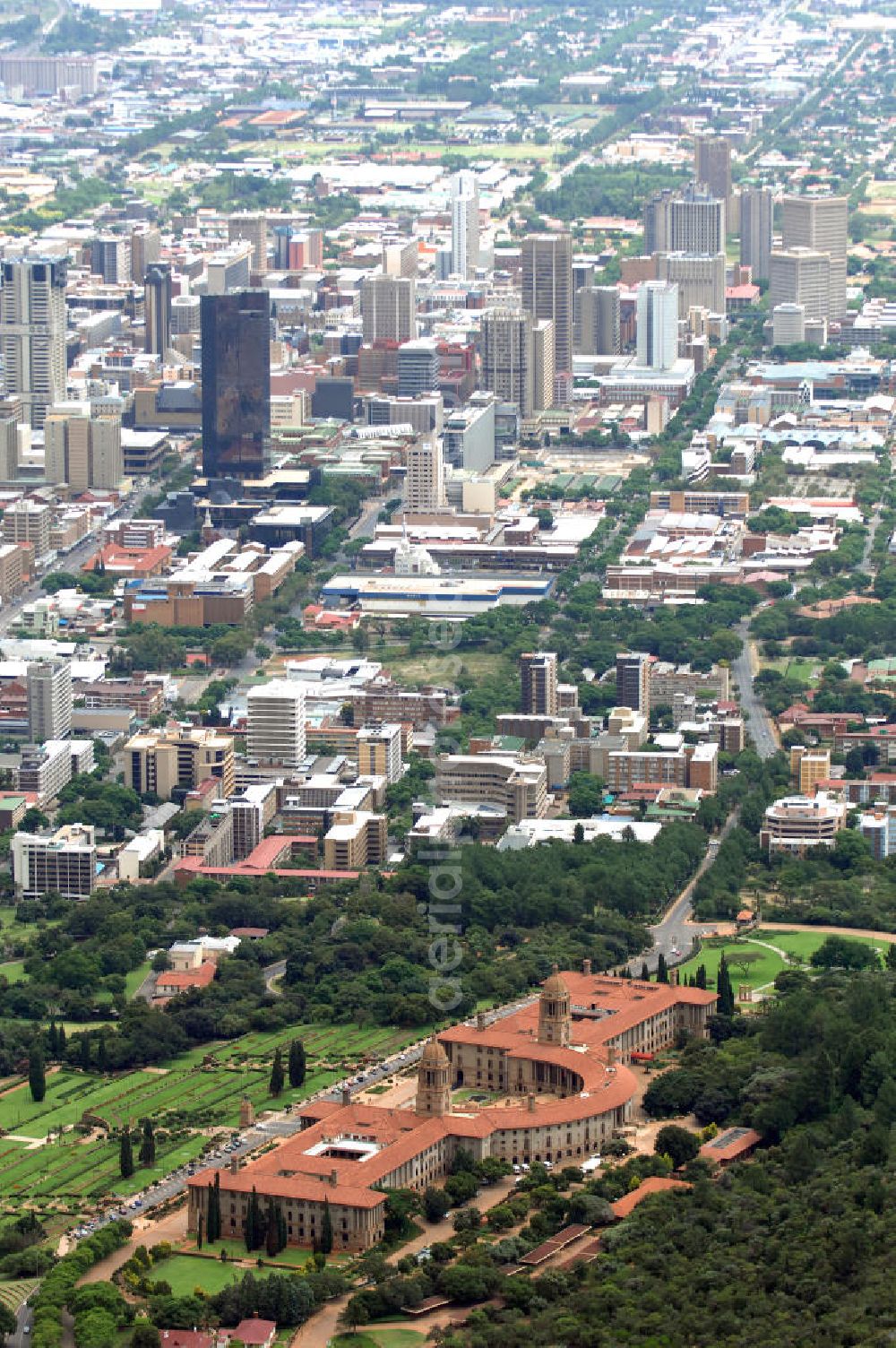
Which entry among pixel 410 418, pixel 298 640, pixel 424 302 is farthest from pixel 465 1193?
pixel 424 302

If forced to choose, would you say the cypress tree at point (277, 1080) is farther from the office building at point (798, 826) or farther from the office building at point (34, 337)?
the office building at point (34, 337)

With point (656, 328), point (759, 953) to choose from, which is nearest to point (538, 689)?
point (759, 953)

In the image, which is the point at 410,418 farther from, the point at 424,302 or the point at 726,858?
the point at 726,858

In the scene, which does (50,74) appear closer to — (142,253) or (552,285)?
(142,253)

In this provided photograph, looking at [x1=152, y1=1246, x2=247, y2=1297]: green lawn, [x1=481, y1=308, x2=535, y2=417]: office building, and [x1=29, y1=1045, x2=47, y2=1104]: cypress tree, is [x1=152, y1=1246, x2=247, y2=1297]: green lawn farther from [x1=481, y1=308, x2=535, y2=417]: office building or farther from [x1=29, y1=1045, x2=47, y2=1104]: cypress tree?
[x1=481, y1=308, x2=535, y2=417]: office building

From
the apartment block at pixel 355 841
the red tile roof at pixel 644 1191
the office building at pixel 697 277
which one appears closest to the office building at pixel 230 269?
the office building at pixel 697 277

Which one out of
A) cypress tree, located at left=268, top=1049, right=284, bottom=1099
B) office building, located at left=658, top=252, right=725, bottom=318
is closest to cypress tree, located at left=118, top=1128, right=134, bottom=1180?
cypress tree, located at left=268, top=1049, right=284, bottom=1099
